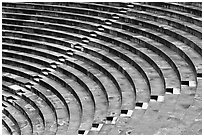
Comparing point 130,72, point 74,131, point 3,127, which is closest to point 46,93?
point 3,127

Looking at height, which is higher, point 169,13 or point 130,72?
point 169,13

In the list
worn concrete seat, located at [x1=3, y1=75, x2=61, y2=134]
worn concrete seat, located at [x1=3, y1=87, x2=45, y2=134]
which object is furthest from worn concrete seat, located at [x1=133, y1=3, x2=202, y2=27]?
worn concrete seat, located at [x1=3, y1=87, x2=45, y2=134]

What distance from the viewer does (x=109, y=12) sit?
2495 centimetres

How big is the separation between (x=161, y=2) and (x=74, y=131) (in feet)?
31.8

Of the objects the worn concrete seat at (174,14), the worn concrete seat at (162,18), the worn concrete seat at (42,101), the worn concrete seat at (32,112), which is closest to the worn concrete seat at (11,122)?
the worn concrete seat at (32,112)

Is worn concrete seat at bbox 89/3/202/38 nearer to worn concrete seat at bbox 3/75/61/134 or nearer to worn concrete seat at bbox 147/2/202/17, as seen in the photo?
worn concrete seat at bbox 147/2/202/17

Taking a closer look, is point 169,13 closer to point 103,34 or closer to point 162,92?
point 103,34

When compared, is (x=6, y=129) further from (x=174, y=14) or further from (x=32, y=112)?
(x=174, y=14)

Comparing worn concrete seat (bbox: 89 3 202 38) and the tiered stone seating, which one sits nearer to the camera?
the tiered stone seating

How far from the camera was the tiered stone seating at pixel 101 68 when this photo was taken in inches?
610

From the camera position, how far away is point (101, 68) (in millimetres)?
20328

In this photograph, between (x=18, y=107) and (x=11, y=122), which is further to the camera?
(x=18, y=107)

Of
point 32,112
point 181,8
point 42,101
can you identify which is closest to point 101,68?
point 42,101

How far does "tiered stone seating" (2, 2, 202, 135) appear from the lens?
15.5m
